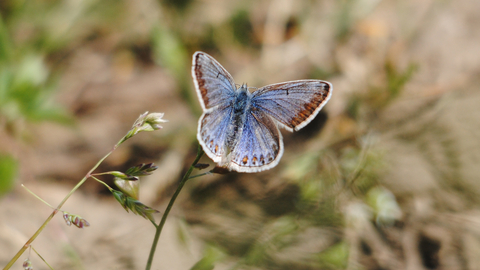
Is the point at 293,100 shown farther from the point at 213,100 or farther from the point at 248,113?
the point at 213,100

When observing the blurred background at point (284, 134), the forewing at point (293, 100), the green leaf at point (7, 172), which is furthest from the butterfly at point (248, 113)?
the green leaf at point (7, 172)

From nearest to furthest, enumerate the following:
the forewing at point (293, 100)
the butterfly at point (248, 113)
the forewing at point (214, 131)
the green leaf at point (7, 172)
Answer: the forewing at point (214, 131)
the butterfly at point (248, 113)
the forewing at point (293, 100)
the green leaf at point (7, 172)

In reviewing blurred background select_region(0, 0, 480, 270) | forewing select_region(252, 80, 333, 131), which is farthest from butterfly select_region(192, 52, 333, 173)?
blurred background select_region(0, 0, 480, 270)

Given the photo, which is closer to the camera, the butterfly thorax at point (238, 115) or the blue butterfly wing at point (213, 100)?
the blue butterfly wing at point (213, 100)

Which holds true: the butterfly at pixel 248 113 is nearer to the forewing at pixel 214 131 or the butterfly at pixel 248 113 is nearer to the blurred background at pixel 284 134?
the forewing at pixel 214 131

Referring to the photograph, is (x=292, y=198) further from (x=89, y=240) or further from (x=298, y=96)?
(x=89, y=240)

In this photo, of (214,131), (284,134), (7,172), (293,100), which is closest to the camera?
(214,131)

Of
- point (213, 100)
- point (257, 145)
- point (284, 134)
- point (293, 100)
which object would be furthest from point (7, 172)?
point (284, 134)


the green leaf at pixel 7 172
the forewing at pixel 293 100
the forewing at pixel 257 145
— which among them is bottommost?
the green leaf at pixel 7 172
